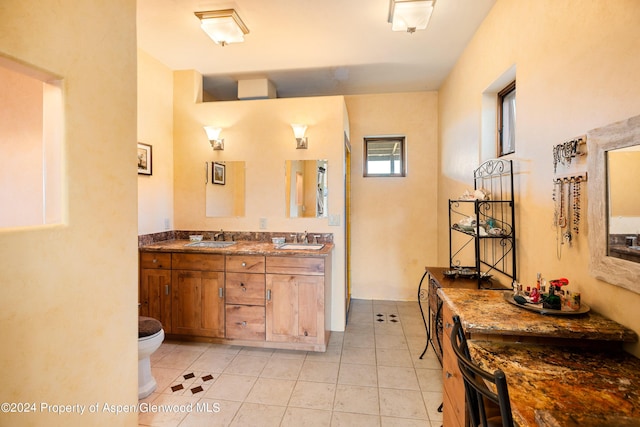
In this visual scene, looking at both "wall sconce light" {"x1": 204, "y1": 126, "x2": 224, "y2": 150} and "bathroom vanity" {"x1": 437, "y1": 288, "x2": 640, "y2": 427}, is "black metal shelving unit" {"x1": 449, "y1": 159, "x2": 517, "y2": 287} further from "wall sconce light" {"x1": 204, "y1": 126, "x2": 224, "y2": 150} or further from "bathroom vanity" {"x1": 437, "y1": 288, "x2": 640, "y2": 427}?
"wall sconce light" {"x1": 204, "y1": 126, "x2": 224, "y2": 150}

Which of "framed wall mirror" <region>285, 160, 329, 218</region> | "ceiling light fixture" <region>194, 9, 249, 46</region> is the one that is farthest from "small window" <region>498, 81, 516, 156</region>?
"ceiling light fixture" <region>194, 9, 249, 46</region>

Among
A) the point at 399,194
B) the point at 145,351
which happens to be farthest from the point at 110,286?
the point at 399,194

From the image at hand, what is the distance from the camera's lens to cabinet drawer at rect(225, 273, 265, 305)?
2.68 meters

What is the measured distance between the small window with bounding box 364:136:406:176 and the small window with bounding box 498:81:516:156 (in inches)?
68.6

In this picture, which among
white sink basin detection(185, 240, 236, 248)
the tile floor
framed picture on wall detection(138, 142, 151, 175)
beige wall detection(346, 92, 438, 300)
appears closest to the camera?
the tile floor

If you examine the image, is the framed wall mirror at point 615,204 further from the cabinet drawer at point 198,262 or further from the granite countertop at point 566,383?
the cabinet drawer at point 198,262

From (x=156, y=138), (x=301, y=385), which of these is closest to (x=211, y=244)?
(x=156, y=138)

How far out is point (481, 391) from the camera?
864 mm

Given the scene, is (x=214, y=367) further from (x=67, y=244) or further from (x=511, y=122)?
(x=511, y=122)

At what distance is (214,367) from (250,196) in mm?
1778

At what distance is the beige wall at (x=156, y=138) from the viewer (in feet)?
9.64

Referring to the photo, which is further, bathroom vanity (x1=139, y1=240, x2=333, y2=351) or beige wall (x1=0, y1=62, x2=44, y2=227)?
bathroom vanity (x1=139, y1=240, x2=333, y2=351)

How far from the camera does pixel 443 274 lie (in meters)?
2.39

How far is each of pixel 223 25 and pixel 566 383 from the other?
9.82 ft
